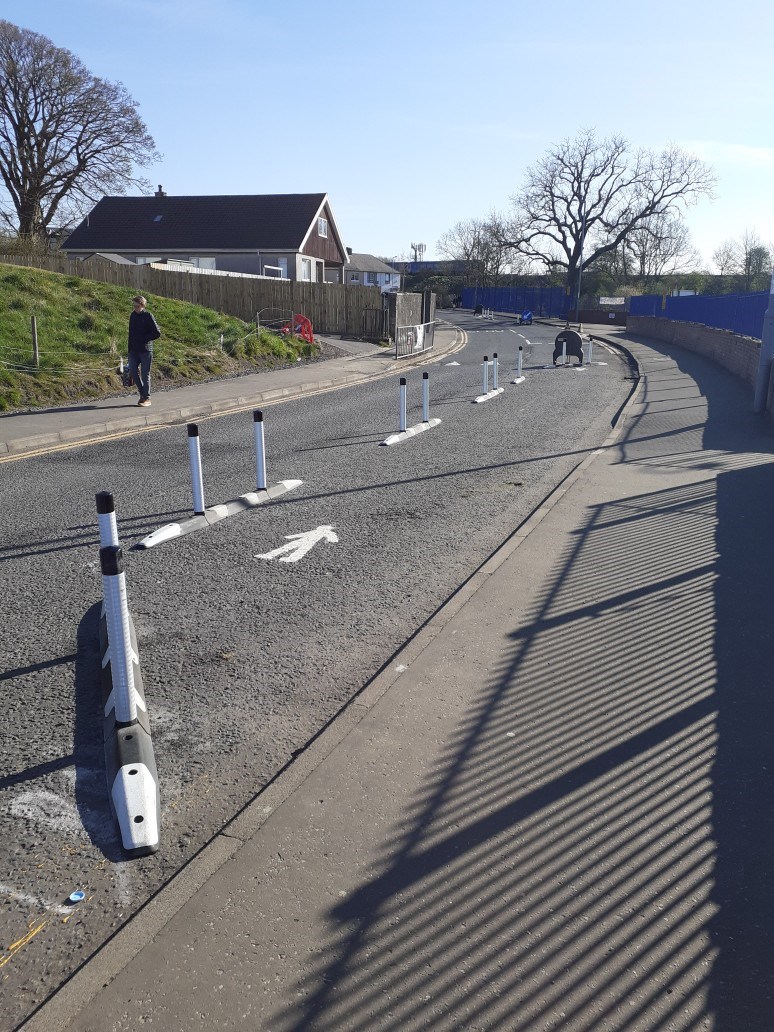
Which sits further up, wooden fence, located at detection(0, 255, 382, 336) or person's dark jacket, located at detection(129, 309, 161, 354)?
wooden fence, located at detection(0, 255, 382, 336)

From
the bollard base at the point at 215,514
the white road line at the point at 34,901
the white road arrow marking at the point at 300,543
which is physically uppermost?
the bollard base at the point at 215,514

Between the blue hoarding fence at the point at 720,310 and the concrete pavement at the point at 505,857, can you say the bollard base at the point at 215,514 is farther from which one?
the blue hoarding fence at the point at 720,310

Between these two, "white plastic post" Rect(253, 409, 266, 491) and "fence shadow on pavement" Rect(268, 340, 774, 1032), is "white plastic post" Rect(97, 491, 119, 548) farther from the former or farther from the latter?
"white plastic post" Rect(253, 409, 266, 491)

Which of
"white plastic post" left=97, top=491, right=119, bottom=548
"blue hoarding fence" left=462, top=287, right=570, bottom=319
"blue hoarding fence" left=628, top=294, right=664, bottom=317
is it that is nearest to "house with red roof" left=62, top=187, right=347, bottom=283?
"blue hoarding fence" left=628, top=294, right=664, bottom=317

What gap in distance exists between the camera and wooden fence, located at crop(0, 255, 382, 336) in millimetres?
32094

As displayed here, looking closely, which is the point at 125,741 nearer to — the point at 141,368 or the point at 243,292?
the point at 141,368

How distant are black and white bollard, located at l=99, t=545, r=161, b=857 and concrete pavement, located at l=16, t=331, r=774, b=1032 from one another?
34 centimetres

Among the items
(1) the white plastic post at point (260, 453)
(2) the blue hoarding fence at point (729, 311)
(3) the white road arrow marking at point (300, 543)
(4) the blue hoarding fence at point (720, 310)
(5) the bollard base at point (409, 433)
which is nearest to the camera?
(3) the white road arrow marking at point (300, 543)

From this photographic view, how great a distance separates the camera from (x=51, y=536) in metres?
8.06

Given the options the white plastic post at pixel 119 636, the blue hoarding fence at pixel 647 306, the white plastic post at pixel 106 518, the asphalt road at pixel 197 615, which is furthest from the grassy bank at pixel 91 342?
the blue hoarding fence at pixel 647 306

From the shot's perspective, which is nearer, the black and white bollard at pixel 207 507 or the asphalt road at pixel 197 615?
the asphalt road at pixel 197 615

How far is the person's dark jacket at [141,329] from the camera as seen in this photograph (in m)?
15.6

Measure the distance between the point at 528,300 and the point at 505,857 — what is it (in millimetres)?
79851

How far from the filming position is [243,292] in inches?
1303
